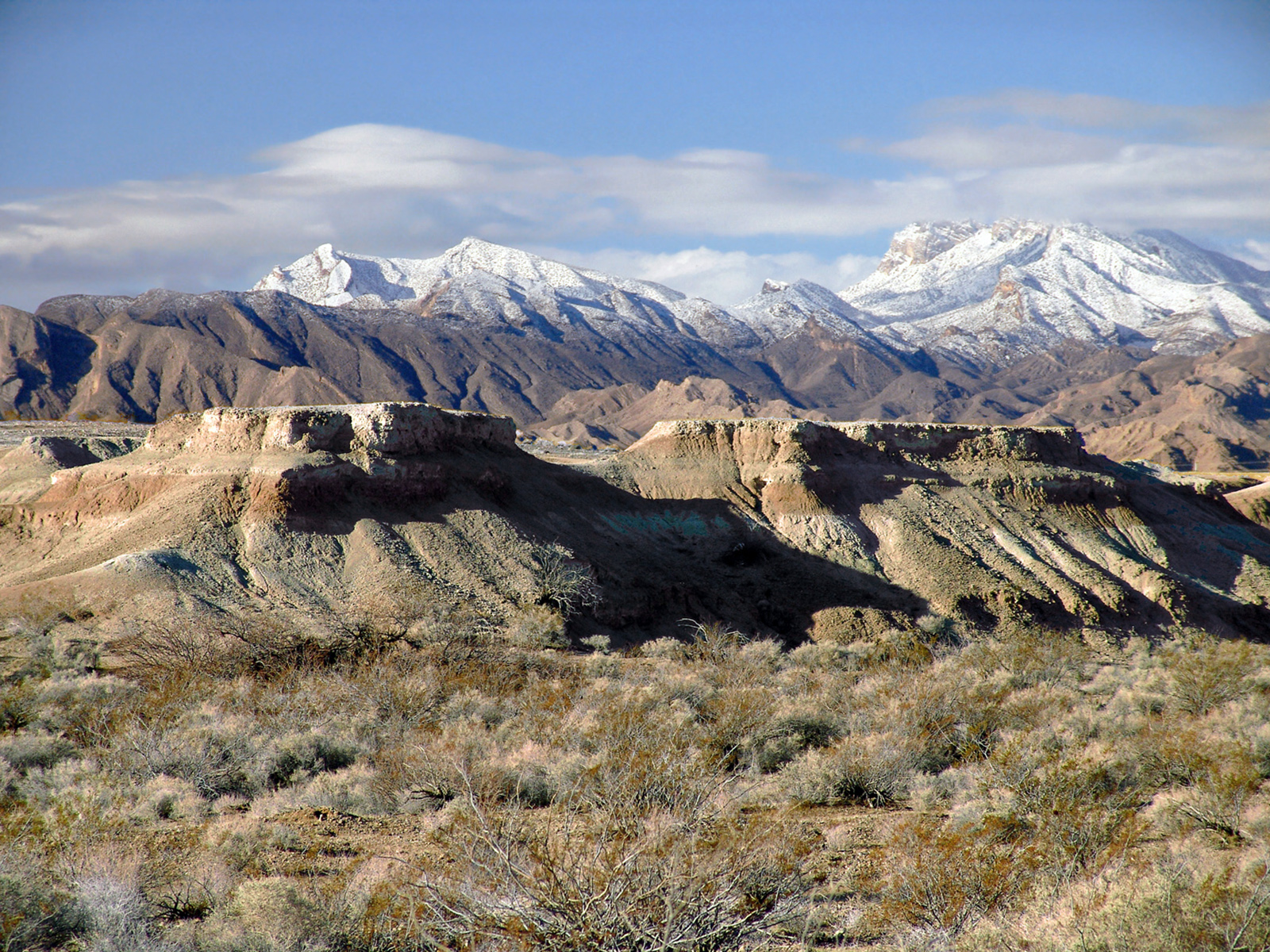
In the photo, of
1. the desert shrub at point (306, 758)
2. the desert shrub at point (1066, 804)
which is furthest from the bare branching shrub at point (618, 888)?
the desert shrub at point (306, 758)

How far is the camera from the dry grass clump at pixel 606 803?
857 centimetres

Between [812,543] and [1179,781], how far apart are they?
26959 millimetres

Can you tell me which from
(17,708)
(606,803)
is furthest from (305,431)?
(606,803)

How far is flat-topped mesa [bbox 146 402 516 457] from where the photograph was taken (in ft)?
107

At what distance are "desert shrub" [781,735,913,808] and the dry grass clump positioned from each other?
0.05 metres

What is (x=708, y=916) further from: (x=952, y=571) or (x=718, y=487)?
(x=718, y=487)

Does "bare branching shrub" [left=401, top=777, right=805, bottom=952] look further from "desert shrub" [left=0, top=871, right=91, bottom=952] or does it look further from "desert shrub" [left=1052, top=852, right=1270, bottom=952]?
"desert shrub" [left=0, top=871, right=91, bottom=952]

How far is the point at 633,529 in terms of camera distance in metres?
39.7

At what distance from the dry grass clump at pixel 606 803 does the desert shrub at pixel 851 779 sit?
5cm

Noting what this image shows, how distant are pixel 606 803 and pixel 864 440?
121 ft

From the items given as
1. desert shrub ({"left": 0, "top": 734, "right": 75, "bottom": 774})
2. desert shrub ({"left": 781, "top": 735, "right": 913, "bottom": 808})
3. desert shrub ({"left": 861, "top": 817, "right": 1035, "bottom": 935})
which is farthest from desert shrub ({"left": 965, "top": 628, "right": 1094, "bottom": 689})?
desert shrub ({"left": 0, "top": 734, "right": 75, "bottom": 774})

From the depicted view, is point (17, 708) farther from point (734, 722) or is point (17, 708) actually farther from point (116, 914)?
point (734, 722)

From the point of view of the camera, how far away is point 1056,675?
2270 cm

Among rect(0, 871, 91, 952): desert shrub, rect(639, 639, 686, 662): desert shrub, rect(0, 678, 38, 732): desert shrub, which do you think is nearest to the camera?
rect(0, 871, 91, 952): desert shrub
